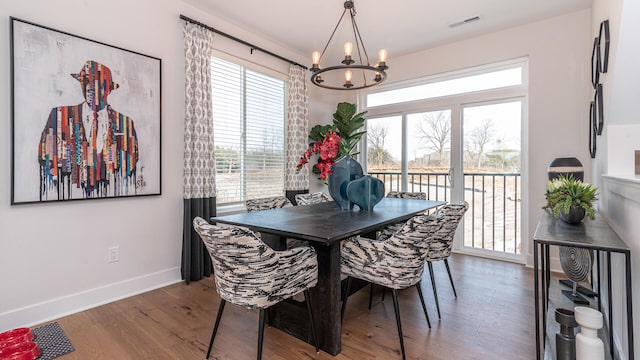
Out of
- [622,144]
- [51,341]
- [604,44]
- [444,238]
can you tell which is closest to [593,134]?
[622,144]

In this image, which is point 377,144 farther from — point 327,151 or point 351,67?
point 327,151

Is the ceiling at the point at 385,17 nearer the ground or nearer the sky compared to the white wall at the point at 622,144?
nearer the sky

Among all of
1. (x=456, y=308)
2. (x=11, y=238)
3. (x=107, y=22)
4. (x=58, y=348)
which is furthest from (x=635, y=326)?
(x=107, y=22)

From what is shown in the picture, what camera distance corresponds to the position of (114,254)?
2678 mm

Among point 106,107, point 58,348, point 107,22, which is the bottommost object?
point 58,348

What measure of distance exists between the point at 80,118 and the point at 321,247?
218 centimetres

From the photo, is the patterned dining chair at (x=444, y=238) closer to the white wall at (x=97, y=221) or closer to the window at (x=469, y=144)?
the window at (x=469, y=144)

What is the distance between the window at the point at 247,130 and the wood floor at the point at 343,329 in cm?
137

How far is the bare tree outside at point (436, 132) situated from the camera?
4.30m

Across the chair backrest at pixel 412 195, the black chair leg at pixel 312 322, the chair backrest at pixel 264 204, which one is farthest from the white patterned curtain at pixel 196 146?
the chair backrest at pixel 412 195

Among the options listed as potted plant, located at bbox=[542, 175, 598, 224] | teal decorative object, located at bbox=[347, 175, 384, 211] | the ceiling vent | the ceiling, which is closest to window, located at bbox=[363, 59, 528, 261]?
the ceiling

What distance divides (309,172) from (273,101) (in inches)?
48.3

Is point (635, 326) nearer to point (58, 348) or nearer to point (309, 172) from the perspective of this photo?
point (58, 348)

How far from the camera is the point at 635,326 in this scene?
1472 millimetres
